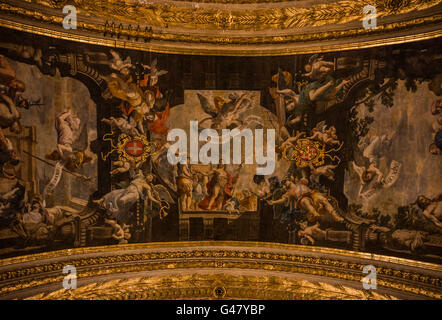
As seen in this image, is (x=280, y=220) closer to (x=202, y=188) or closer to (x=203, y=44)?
(x=202, y=188)

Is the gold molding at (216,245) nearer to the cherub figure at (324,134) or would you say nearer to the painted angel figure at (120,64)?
the cherub figure at (324,134)

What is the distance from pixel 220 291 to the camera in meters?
7.92

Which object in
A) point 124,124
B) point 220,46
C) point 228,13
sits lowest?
point 124,124

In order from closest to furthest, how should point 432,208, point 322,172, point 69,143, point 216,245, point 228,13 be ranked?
point 432,208, point 228,13, point 69,143, point 322,172, point 216,245

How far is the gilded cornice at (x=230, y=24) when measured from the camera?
7.20m

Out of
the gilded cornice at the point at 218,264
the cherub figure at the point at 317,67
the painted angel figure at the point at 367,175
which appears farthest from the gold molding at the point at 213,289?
the cherub figure at the point at 317,67

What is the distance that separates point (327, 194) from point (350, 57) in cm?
327

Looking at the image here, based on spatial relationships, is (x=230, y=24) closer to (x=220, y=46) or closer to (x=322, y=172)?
(x=220, y=46)

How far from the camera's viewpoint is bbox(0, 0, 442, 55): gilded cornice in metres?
7.20

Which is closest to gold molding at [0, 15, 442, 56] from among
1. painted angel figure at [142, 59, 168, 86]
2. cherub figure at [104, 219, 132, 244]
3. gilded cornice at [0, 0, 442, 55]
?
gilded cornice at [0, 0, 442, 55]

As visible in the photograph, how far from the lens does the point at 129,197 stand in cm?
848

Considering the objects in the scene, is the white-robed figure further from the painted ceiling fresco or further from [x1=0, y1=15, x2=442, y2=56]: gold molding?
[x1=0, y1=15, x2=442, y2=56]: gold molding

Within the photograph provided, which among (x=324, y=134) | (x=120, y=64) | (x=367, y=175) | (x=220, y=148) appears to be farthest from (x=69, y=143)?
(x=367, y=175)

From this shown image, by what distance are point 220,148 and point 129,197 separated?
8.45ft
